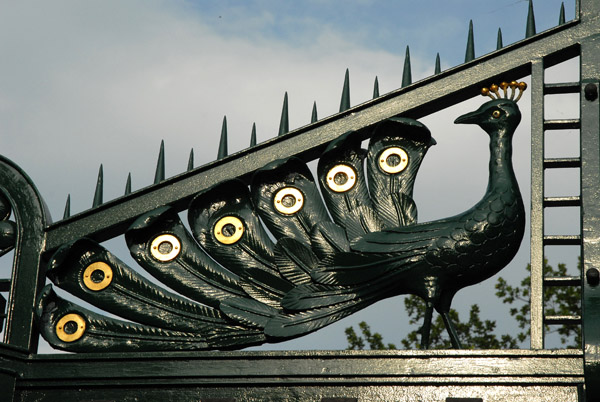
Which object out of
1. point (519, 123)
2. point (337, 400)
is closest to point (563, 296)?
point (519, 123)

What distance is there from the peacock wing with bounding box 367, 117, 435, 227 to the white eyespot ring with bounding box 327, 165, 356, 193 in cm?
11

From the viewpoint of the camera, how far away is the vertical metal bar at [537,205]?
6531 millimetres

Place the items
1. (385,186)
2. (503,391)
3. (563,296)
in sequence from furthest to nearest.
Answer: (563,296)
(385,186)
(503,391)

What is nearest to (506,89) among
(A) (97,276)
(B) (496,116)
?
(B) (496,116)

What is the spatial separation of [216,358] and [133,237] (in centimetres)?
100

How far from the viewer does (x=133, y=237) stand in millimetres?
7270

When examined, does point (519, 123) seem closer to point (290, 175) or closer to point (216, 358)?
point (290, 175)

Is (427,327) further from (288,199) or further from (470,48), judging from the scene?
(470,48)

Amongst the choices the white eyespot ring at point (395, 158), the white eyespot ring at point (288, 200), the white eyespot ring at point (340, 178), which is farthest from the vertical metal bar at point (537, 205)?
the white eyespot ring at point (288, 200)

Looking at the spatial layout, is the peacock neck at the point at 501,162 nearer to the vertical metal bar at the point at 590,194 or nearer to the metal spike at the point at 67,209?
the vertical metal bar at the point at 590,194

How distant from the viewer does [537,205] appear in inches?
268

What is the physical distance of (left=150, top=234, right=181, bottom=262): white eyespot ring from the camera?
7.24 metres

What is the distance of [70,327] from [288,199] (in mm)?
1566

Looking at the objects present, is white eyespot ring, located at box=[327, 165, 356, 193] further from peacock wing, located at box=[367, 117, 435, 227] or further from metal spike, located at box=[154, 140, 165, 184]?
metal spike, located at box=[154, 140, 165, 184]
